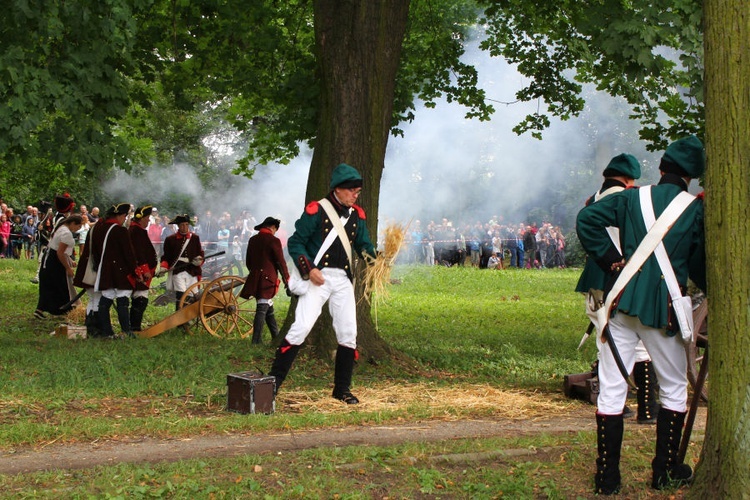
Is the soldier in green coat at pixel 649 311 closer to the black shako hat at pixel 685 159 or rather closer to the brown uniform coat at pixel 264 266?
the black shako hat at pixel 685 159

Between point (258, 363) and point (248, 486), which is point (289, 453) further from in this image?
point (258, 363)

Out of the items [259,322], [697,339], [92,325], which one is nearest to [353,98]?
[259,322]

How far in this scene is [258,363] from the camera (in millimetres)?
10461

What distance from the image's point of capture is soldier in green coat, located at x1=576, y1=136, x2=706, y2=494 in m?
5.34

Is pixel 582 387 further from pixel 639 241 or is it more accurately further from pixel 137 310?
pixel 137 310

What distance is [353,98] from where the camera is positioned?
10.2m

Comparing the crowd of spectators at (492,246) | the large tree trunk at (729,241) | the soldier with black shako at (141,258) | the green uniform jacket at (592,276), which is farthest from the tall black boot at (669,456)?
the crowd of spectators at (492,246)

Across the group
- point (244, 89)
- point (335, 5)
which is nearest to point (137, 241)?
point (244, 89)

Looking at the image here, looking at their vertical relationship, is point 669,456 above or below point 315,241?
below

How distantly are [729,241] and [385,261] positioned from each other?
4346mm

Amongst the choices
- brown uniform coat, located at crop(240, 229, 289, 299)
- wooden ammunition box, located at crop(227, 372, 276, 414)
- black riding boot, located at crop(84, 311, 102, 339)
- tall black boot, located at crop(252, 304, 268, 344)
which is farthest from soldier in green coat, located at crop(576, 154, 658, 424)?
black riding boot, located at crop(84, 311, 102, 339)

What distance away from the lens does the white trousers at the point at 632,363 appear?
536 centimetres

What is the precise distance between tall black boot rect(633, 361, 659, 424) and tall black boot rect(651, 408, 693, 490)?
1.97 meters

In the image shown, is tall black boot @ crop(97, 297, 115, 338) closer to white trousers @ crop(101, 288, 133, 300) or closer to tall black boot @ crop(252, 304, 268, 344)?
white trousers @ crop(101, 288, 133, 300)
